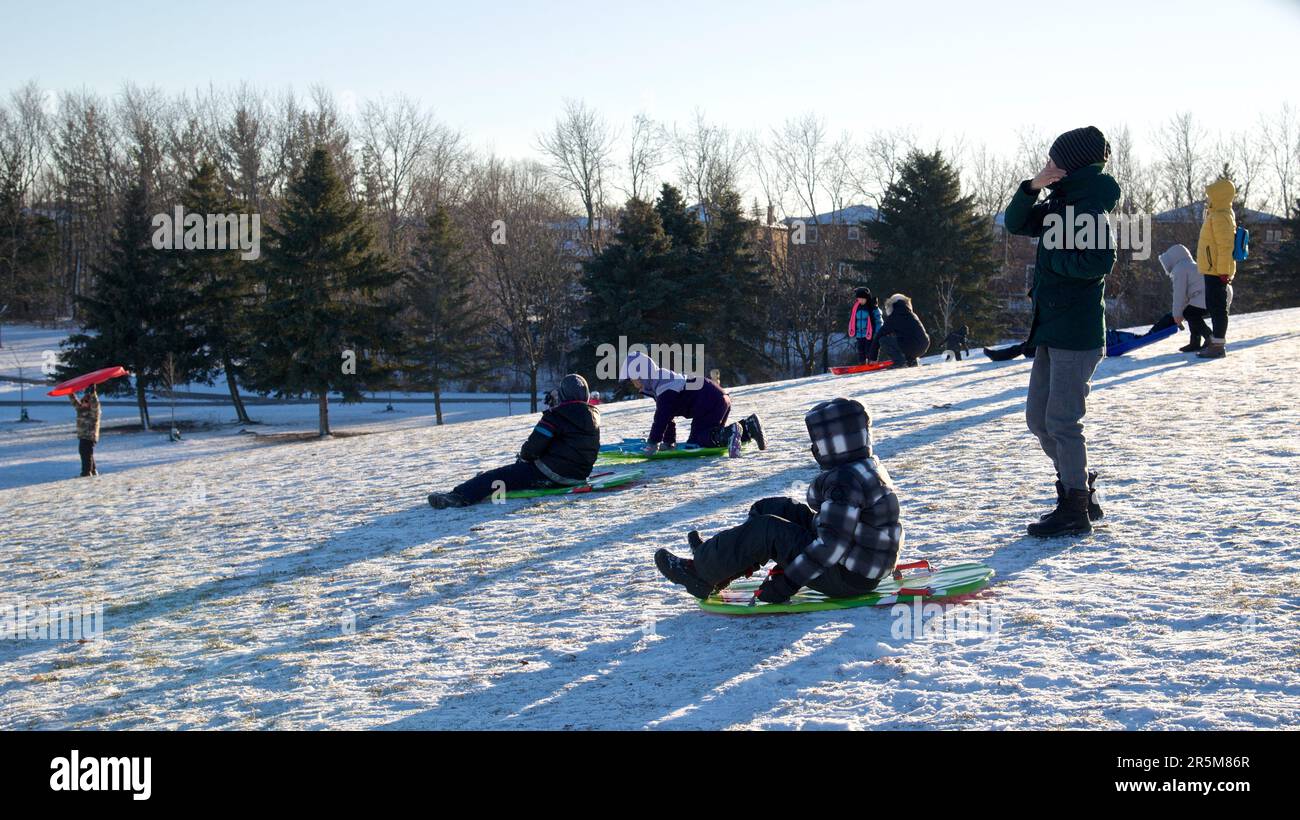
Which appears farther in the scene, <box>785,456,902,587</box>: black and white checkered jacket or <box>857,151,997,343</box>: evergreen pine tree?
<box>857,151,997,343</box>: evergreen pine tree

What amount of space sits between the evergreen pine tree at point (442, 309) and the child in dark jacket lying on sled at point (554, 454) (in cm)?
4112

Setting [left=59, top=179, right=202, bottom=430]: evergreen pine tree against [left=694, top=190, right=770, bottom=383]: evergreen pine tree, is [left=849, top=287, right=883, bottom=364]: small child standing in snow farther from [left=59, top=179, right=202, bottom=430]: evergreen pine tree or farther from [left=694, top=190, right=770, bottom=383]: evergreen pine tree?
[left=59, top=179, right=202, bottom=430]: evergreen pine tree

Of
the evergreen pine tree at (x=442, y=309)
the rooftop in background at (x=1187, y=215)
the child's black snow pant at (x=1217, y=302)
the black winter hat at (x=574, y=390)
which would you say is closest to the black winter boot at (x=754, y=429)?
the black winter hat at (x=574, y=390)

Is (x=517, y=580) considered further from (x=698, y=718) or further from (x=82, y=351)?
(x=82, y=351)

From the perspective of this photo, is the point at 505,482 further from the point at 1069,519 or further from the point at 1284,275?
the point at 1284,275

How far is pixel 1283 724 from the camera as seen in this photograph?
3930 mm

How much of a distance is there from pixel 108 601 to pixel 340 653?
2896 mm

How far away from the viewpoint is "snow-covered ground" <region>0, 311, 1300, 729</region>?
182 inches

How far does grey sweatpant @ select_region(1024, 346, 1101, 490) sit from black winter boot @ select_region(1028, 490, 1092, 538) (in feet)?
0.46

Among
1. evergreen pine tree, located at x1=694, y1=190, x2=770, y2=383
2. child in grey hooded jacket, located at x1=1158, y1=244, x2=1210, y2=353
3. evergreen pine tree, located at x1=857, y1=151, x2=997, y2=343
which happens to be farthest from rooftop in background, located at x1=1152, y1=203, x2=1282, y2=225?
child in grey hooded jacket, located at x1=1158, y1=244, x2=1210, y2=353

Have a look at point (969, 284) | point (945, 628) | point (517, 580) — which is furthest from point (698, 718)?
point (969, 284)

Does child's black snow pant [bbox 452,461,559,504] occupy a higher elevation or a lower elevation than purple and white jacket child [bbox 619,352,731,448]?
lower

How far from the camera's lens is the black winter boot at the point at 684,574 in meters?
6.04

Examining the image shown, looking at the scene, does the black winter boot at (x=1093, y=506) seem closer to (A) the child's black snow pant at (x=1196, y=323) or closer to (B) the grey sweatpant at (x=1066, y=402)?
(B) the grey sweatpant at (x=1066, y=402)
